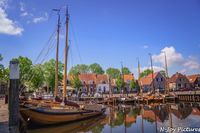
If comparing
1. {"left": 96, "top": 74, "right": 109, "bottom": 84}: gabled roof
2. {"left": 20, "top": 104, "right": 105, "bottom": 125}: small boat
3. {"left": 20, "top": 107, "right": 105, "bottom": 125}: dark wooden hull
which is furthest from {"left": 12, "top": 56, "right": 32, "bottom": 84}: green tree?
{"left": 96, "top": 74, "right": 109, "bottom": 84}: gabled roof

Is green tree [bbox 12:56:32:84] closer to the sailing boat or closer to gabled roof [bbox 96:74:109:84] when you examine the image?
the sailing boat

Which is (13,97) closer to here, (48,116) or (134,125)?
(48,116)

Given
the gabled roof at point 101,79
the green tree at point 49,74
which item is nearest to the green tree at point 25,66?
the green tree at point 49,74

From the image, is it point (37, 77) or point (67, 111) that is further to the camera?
point (37, 77)

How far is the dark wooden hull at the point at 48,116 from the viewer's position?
864 inches

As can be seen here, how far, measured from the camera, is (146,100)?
2271 inches

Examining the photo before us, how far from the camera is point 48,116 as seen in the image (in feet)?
77.7

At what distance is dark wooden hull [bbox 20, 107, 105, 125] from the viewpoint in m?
22.0

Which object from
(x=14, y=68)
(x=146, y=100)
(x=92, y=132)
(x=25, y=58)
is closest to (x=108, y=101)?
(x=146, y=100)

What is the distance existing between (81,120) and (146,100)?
3129 cm

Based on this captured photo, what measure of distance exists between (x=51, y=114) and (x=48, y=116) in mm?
402

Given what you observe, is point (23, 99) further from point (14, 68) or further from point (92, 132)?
point (14, 68)

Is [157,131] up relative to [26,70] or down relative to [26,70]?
down

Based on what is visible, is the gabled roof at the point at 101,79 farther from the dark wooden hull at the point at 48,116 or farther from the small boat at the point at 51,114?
the dark wooden hull at the point at 48,116
